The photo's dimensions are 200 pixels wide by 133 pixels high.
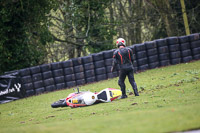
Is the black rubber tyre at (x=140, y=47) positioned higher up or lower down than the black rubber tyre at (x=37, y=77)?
higher up

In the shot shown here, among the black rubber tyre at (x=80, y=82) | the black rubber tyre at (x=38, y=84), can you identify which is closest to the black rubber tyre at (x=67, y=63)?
the black rubber tyre at (x=80, y=82)

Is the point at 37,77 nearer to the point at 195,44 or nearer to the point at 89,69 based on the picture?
the point at 89,69

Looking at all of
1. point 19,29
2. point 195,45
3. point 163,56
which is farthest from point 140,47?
point 19,29

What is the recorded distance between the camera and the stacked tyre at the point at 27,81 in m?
19.9

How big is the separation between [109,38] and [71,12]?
397 cm

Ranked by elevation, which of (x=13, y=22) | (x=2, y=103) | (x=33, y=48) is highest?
(x=13, y=22)

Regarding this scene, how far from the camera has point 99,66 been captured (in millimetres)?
20938

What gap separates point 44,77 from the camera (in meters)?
20.5

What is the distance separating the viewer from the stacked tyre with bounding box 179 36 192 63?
2158 cm

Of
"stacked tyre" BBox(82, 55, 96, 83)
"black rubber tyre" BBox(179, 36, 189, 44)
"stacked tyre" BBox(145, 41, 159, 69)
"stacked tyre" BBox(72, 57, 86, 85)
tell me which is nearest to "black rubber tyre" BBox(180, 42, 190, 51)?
"black rubber tyre" BBox(179, 36, 189, 44)

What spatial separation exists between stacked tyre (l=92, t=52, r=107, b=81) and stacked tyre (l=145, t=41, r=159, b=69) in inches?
121

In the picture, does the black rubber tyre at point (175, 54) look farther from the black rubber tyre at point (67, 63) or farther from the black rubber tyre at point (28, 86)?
the black rubber tyre at point (28, 86)

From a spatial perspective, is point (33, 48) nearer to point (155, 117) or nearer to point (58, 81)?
point (58, 81)

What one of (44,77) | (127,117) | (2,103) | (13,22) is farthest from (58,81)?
(127,117)
